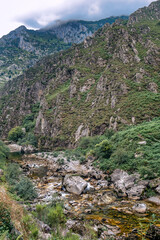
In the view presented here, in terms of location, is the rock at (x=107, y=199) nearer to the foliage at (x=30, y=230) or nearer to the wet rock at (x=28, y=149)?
the foliage at (x=30, y=230)

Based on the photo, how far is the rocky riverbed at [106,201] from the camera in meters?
13.0

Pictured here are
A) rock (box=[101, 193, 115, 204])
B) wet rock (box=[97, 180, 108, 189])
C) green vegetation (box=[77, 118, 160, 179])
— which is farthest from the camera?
wet rock (box=[97, 180, 108, 189])

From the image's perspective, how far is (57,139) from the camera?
64.8 m

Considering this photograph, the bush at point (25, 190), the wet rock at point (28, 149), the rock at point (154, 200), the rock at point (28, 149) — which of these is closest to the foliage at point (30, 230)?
the bush at point (25, 190)

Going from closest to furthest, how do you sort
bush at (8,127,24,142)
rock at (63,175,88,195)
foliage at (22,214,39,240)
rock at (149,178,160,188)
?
1. foliage at (22,214,39,240)
2. rock at (149,178,160,188)
3. rock at (63,175,88,195)
4. bush at (8,127,24,142)

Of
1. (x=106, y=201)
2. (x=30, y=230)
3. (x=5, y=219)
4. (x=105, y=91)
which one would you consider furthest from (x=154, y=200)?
(x=105, y=91)

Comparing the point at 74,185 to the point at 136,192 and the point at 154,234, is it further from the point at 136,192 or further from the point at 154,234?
the point at 154,234

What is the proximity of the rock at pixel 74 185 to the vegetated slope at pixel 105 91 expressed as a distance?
85.7 ft

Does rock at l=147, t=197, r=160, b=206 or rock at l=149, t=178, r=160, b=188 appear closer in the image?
rock at l=147, t=197, r=160, b=206

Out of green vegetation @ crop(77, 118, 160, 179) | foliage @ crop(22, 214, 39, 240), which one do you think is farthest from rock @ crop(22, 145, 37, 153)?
foliage @ crop(22, 214, 39, 240)

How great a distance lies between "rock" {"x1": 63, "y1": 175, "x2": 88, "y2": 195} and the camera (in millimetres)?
21761

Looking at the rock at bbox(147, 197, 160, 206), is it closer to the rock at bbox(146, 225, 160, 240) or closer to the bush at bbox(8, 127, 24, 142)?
the rock at bbox(146, 225, 160, 240)

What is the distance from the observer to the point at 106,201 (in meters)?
18.4

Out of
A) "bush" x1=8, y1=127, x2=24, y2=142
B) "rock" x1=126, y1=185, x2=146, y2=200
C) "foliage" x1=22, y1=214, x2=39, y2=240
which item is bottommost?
"bush" x1=8, y1=127, x2=24, y2=142
